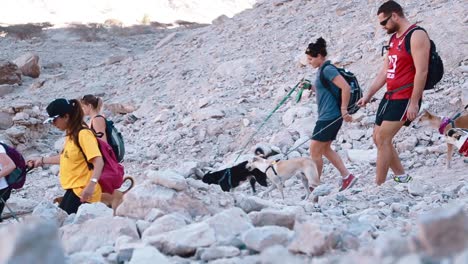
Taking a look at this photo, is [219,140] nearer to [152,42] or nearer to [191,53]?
[191,53]

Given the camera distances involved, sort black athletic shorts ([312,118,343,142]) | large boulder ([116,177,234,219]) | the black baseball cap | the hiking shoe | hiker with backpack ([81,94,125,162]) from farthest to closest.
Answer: black athletic shorts ([312,118,343,142]) → the hiking shoe → hiker with backpack ([81,94,125,162]) → the black baseball cap → large boulder ([116,177,234,219])

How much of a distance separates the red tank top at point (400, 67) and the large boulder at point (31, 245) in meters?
4.30

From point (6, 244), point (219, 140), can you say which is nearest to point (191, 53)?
point (219, 140)

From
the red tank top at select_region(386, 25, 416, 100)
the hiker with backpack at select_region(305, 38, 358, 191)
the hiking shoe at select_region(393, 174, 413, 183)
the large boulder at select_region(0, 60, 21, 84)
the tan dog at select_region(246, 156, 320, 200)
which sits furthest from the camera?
the large boulder at select_region(0, 60, 21, 84)

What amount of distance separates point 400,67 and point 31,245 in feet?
14.6

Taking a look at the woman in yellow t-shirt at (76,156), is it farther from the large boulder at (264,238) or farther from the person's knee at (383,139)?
the person's knee at (383,139)

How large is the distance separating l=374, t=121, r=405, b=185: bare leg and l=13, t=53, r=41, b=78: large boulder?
15.0m

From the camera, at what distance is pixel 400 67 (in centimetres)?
629

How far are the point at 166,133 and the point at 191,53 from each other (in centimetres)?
531

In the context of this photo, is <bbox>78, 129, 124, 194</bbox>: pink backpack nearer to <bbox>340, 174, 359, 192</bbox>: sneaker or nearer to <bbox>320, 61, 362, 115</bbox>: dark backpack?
<bbox>320, 61, 362, 115</bbox>: dark backpack

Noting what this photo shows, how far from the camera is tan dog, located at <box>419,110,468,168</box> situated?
778 centimetres

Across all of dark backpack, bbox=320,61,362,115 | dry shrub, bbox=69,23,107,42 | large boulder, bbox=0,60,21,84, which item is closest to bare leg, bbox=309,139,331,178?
dark backpack, bbox=320,61,362,115

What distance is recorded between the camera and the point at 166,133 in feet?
42.8

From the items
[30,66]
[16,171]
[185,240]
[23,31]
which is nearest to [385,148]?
[16,171]
